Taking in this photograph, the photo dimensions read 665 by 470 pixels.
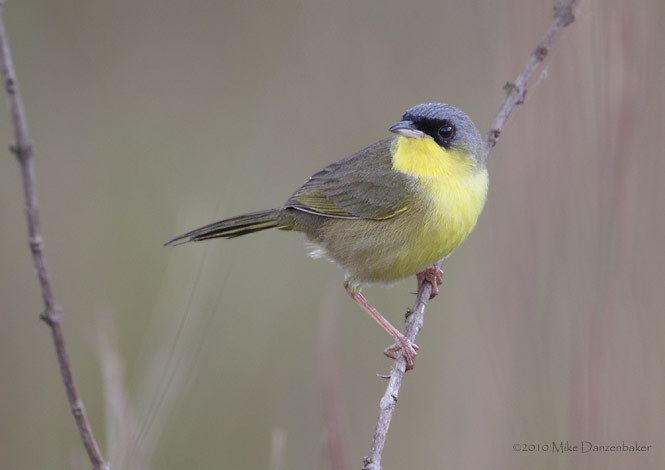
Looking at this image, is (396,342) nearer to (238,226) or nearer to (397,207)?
(397,207)

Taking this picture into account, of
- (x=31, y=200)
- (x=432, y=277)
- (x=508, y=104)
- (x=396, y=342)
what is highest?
(x=508, y=104)

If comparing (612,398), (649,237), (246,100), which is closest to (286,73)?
(246,100)

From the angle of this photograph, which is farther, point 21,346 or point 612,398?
point 21,346

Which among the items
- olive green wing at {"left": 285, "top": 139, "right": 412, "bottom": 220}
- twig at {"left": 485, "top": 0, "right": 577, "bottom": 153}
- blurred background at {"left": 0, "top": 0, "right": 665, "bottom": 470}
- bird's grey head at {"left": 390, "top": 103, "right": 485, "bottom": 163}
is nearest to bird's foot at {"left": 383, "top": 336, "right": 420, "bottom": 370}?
blurred background at {"left": 0, "top": 0, "right": 665, "bottom": 470}

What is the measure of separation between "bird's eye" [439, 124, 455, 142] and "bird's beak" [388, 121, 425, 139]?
10 cm

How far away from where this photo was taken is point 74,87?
310 inches

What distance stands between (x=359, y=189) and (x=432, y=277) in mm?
667

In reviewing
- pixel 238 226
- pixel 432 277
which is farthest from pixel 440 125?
pixel 238 226

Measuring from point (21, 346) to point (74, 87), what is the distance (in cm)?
280

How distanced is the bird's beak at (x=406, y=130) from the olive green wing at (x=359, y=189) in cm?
30

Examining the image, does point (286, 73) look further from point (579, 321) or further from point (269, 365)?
point (579, 321)

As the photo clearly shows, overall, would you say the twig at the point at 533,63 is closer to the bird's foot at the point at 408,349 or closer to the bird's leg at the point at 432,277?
the bird's leg at the point at 432,277

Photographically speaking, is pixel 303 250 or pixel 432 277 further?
pixel 303 250

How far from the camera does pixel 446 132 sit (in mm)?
4527
